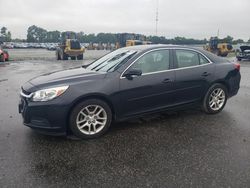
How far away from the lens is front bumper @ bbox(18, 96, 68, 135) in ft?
13.2

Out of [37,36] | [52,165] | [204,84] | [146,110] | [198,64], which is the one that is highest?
[37,36]

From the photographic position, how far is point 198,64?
18.1 feet

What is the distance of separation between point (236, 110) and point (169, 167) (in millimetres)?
3393

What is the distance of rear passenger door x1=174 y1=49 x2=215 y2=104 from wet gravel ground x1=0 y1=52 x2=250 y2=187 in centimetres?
51

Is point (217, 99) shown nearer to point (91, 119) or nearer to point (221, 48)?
point (91, 119)

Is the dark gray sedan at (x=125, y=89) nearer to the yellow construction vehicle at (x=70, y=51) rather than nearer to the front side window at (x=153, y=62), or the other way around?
the front side window at (x=153, y=62)

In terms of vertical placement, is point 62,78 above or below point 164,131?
above

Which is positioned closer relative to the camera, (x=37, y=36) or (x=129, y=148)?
(x=129, y=148)

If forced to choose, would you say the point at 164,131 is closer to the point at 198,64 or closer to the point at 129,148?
the point at 129,148

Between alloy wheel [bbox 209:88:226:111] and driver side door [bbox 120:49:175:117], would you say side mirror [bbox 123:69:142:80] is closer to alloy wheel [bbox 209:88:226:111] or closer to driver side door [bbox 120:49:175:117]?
driver side door [bbox 120:49:175:117]

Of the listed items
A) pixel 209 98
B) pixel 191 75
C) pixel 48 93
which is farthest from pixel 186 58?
pixel 48 93

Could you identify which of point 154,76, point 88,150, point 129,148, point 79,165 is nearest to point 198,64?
point 154,76

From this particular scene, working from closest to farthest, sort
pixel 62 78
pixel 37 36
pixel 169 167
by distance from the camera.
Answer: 1. pixel 169 167
2. pixel 62 78
3. pixel 37 36

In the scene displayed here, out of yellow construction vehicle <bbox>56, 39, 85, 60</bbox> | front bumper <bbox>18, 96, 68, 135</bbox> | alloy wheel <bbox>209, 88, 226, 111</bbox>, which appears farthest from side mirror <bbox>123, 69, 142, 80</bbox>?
yellow construction vehicle <bbox>56, 39, 85, 60</bbox>
